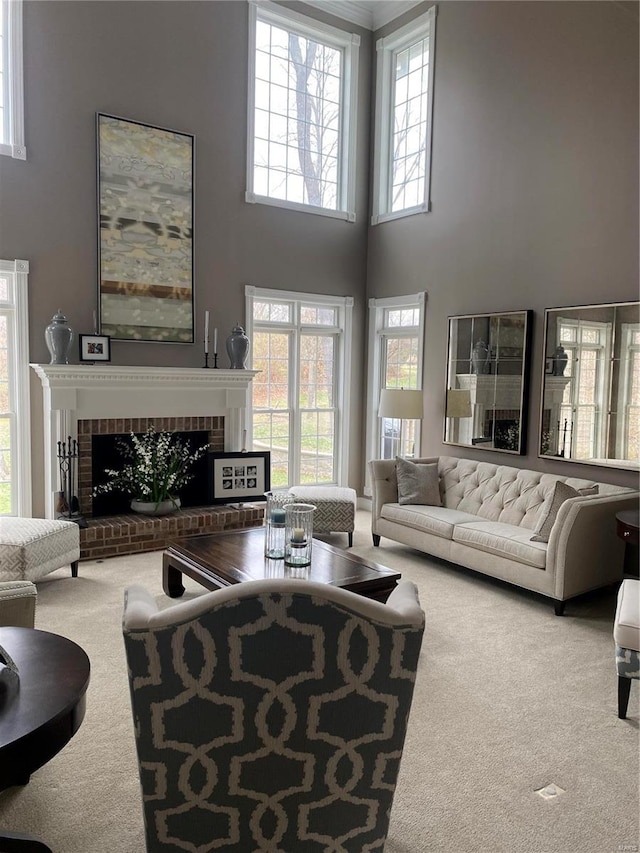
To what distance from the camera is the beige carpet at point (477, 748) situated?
2.19 meters

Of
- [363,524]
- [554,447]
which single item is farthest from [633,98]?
[363,524]

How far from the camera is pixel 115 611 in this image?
4047 mm

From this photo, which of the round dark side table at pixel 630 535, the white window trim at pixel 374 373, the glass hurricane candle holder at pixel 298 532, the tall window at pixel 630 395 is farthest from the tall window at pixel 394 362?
the glass hurricane candle holder at pixel 298 532

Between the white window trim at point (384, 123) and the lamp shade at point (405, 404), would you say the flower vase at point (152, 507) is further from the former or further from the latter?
the white window trim at point (384, 123)

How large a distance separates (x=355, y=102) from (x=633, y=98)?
326cm

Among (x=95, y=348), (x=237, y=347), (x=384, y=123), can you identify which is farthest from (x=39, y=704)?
(x=384, y=123)

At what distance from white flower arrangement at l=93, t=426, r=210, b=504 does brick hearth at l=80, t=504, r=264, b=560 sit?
23cm

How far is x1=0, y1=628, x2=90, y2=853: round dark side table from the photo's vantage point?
1.53 meters

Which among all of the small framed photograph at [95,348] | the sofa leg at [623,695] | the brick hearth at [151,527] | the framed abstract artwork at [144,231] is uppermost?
the framed abstract artwork at [144,231]

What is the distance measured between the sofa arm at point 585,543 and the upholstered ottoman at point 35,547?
328 cm

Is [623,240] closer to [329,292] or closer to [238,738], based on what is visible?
[329,292]

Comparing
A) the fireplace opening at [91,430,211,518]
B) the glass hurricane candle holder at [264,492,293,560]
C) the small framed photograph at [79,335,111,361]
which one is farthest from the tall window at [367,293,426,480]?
the glass hurricane candle holder at [264,492,293,560]

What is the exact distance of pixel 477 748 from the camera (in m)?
2.67

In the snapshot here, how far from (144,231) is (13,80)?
4.90 feet
